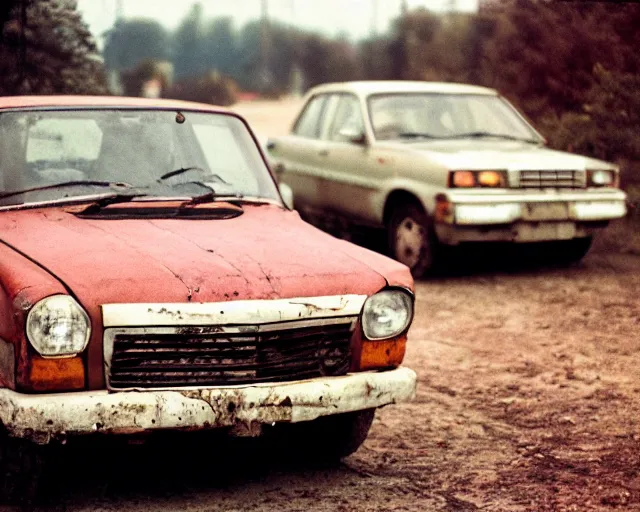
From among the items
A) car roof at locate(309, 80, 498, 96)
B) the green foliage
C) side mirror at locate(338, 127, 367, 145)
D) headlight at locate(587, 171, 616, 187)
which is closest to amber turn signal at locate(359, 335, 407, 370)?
headlight at locate(587, 171, 616, 187)

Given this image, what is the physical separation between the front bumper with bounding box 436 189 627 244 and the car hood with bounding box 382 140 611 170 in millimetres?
217

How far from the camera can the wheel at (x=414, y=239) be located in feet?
29.7

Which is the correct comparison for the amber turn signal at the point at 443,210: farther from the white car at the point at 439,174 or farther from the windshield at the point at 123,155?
the windshield at the point at 123,155

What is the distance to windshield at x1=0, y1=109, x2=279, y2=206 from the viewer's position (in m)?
4.87

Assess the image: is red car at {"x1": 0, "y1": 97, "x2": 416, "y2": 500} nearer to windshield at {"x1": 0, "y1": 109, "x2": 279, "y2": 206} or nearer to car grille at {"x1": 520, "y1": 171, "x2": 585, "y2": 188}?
windshield at {"x1": 0, "y1": 109, "x2": 279, "y2": 206}

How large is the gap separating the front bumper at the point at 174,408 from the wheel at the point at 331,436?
0.38m

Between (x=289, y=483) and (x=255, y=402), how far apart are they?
2.26 feet

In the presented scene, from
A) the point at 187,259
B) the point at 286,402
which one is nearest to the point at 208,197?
the point at 187,259

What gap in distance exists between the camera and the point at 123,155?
5.07 m

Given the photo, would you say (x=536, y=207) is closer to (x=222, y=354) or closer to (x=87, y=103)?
(x=87, y=103)

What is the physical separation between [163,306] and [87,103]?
182cm

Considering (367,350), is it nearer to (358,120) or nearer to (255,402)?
(255,402)

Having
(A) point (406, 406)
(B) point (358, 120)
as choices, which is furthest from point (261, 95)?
(A) point (406, 406)

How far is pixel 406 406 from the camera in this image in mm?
5613
